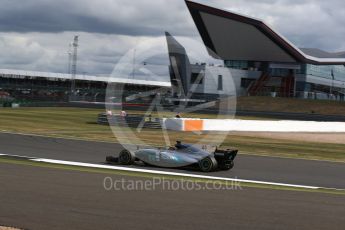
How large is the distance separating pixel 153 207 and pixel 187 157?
5.56m

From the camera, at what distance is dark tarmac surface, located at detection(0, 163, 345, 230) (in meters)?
7.16

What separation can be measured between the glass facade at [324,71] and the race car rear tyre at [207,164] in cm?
7893

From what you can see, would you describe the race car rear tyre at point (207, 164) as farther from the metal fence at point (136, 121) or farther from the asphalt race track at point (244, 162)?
the metal fence at point (136, 121)

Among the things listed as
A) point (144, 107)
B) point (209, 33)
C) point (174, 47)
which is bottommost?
point (144, 107)

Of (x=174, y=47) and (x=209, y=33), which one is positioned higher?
(x=209, y=33)

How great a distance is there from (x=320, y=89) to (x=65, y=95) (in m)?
47.1

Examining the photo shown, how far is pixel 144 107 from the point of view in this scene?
63.3m

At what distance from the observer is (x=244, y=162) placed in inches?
660

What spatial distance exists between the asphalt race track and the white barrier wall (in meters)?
9.53

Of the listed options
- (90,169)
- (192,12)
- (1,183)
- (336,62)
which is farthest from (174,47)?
(336,62)

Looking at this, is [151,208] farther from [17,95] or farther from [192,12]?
[192,12]

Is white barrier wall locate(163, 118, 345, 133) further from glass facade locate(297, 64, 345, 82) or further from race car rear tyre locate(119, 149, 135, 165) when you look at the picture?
glass facade locate(297, 64, 345, 82)

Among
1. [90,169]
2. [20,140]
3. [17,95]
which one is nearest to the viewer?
[90,169]

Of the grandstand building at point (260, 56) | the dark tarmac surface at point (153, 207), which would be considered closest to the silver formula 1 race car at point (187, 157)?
the dark tarmac surface at point (153, 207)
